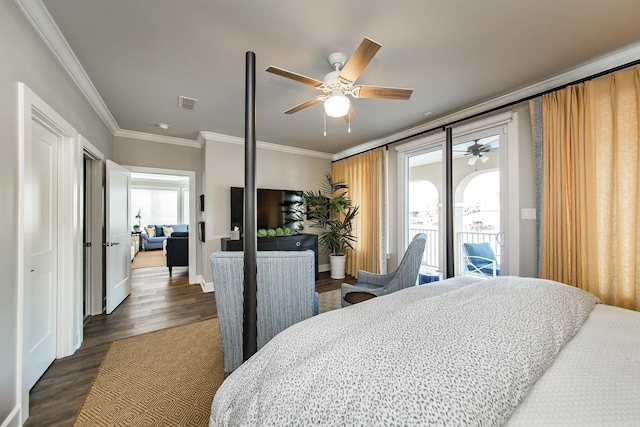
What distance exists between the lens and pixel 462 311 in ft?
3.68

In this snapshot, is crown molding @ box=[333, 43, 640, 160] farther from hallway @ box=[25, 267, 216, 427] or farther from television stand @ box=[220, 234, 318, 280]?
hallway @ box=[25, 267, 216, 427]

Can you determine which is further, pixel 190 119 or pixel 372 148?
pixel 372 148

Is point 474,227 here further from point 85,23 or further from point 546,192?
point 85,23

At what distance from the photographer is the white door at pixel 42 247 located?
1.82 metres

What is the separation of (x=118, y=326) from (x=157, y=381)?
4.57 ft

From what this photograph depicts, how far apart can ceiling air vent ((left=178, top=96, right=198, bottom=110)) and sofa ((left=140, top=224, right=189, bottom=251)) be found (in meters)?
6.13

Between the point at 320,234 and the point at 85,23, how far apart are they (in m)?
4.35

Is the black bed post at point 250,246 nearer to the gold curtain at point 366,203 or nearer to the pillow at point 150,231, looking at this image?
the gold curtain at point 366,203

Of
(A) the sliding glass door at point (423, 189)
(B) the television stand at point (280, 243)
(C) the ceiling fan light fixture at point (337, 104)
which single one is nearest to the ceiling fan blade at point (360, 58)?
(C) the ceiling fan light fixture at point (337, 104)

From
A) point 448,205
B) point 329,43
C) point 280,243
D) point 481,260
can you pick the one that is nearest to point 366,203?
point 448,205

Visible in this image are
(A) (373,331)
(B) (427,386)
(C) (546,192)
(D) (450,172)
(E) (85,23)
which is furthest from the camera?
(D) (450,172)

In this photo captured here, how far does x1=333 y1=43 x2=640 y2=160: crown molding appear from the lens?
2057 mm

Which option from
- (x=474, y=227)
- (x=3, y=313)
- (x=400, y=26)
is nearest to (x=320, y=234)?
(x=474, y=227)

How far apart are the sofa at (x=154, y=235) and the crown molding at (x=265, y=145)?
5.26m
